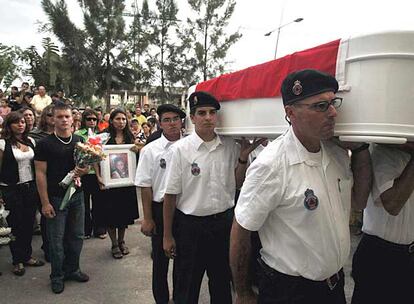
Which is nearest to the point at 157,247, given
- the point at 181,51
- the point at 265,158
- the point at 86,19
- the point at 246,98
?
the point at 246,98

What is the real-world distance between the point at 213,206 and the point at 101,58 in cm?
2222

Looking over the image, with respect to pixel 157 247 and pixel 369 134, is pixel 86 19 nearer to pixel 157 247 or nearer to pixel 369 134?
pixel 157 247

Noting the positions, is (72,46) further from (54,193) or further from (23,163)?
(54,193)

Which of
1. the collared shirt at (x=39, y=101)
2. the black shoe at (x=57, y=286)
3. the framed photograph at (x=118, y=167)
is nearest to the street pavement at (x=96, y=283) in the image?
the black shoe at (x=57, y=286)

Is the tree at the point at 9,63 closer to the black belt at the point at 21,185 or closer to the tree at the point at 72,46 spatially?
the tree at the point at 72,46

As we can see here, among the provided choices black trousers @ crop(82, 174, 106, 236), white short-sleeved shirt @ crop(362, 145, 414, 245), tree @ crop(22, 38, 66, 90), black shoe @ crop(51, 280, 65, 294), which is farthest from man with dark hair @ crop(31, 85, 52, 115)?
tree @ crop(22, 38, 66, 90)

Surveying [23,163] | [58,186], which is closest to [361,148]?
[58,186]

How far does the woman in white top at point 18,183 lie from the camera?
3.79 m

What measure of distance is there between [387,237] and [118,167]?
10.2 feet

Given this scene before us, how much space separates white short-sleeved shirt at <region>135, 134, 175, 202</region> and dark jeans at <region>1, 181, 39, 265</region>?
1612 millimetres

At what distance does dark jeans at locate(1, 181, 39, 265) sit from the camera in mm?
3803

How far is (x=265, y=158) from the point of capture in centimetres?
158

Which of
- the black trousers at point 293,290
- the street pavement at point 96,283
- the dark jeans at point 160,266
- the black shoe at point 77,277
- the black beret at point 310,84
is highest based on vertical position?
the black beret at point 310,84

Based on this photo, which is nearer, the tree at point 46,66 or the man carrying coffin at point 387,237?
the man carrying coffin at point 387,237
